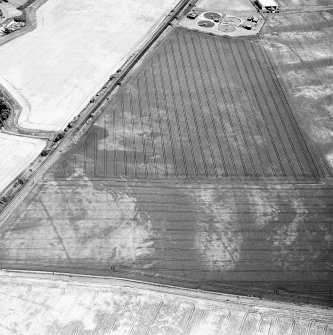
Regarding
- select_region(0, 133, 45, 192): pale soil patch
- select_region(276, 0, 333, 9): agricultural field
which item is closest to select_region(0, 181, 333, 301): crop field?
select_region(0, 133, 45, 192): pale soil patch

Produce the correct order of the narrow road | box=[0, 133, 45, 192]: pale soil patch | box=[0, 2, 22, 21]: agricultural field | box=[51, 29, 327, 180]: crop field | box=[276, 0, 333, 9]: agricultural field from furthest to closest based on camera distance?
box=[276, 0, 333, 9]: agricultural field → box=[0, 2, 22, 21]: agricultural field → box=[51, 29, 327, 180]: crop field → box=[0, 133, 45, 192]: pale soil patch → the narrow road

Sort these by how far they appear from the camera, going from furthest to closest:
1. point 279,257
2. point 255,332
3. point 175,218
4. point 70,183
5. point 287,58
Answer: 1. point 287,58
2. point 70,183
3. point 175,218
4. point 279,257
5. point 255,332

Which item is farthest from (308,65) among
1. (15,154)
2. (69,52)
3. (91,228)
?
(15,154)

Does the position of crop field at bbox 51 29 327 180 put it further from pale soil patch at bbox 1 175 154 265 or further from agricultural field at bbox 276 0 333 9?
agricultural field at bbox 276 0 333 9

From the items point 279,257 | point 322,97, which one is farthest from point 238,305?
point 322,97

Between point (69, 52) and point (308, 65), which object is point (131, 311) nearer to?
point (69, 52)

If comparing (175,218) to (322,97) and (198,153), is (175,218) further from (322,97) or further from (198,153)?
(322,97)
